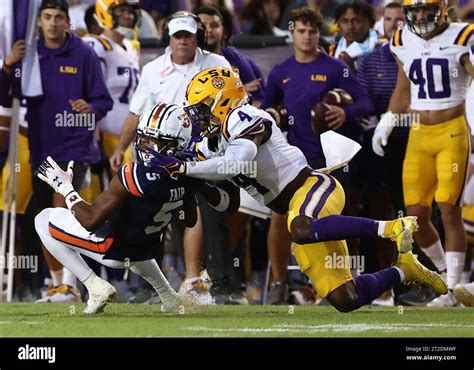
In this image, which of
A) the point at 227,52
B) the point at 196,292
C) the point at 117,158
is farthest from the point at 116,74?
the point at 196,292

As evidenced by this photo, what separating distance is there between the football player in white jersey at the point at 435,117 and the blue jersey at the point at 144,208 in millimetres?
2061

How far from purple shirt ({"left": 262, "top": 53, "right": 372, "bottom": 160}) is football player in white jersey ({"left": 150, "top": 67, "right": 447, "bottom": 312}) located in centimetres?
165

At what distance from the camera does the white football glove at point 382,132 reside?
9445mm

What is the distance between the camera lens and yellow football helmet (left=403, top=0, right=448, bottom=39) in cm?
923

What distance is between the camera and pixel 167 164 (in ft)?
24.2

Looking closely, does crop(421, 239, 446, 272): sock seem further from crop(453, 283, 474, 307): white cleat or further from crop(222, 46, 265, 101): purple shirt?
crop(222, 46, 265, 101): purple shirt

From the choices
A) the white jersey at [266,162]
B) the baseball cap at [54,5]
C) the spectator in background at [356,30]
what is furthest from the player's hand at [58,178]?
the spectator in background at [356,30]

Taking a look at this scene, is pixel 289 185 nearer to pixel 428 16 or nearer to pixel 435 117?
pixel 435 117

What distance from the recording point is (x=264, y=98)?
32.0 feet

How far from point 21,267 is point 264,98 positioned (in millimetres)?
2134

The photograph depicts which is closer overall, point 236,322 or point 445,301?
point 236,322

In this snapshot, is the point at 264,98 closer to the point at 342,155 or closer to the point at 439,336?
the point at 342,155

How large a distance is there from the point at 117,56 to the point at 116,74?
139 mm
